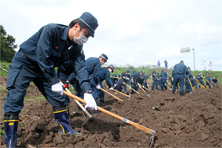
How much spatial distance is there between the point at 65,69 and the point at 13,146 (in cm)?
225

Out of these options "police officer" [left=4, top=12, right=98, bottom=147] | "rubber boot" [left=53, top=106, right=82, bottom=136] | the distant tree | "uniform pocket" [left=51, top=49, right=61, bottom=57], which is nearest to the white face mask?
"police officer" [left=4, top=12, right=98, bottom=147]

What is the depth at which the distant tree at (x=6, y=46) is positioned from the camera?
78.1 feet

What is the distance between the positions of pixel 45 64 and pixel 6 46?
29.9 metres

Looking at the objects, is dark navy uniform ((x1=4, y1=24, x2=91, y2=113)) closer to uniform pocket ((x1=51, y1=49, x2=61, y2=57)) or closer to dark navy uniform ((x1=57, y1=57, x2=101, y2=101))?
uniform pocket ((x1=51, y1=49, x2=61, y2=57))

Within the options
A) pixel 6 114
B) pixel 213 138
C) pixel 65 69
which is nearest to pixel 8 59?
pixel 65 69

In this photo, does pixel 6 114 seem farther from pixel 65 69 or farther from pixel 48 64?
pixel 65 69

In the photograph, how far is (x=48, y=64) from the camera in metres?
2.20

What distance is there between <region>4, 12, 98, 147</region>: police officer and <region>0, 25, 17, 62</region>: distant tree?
2574cm

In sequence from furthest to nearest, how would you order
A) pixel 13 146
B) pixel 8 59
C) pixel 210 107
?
pixel 8 59 < pixel 210 107 < pixel 13 146

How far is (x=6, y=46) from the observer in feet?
87.4

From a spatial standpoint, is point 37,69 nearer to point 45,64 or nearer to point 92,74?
point 45,64

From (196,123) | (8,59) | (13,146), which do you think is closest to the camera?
(13,146)

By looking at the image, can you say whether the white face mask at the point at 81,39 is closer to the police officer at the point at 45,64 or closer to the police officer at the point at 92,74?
the police officer at the point at 45,64

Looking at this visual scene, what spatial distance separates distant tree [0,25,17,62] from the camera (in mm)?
23817
